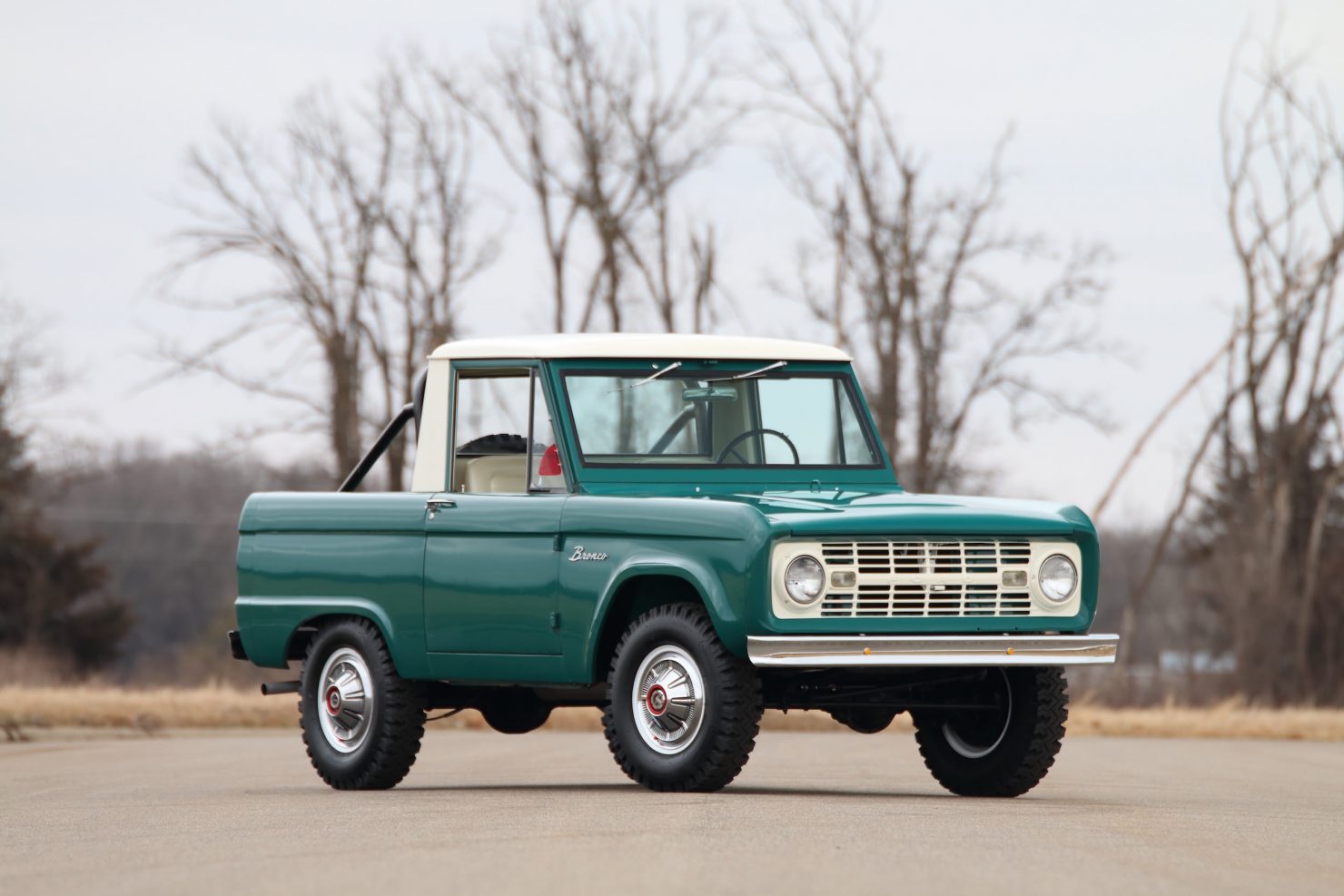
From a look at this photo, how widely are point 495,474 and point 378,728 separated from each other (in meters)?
1.61

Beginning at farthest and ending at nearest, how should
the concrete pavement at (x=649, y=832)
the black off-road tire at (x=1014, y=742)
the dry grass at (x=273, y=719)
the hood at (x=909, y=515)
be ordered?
the dry grass at (x=273, y=719) → the black off-road tire at (x=1014, y=742) → the hood at (x=909, y=515) → the concrete pavement at (x=649, y=832)

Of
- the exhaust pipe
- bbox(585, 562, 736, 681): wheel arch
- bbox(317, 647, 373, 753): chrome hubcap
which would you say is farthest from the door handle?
the exhaust pipe

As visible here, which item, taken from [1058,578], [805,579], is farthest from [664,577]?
[1058,578]

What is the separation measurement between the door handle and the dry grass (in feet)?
38.3

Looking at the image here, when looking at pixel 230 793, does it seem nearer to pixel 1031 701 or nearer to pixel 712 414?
pixel 712 414

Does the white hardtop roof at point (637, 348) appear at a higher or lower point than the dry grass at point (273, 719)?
higher

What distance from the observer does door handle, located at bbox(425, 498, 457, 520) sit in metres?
13.5

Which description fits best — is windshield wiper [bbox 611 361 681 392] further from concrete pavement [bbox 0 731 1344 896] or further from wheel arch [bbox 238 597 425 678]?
concrete pavement [bbox 0 731 1344 896]

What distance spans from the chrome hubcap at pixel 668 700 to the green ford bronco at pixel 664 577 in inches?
0.6

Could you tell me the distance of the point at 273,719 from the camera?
26.7 metres

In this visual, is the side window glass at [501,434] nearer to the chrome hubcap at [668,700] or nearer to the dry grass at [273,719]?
the chrome hubcap at [668,700]

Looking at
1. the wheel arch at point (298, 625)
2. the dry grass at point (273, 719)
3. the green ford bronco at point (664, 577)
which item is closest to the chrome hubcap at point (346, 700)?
the green ford bronco at point (664, 577)

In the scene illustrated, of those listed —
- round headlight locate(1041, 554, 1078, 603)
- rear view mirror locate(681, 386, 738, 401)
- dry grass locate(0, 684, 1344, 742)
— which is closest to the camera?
round headlight locate(1041, 554, 1078, 603)

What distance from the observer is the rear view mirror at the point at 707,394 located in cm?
1396
